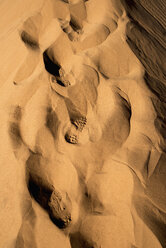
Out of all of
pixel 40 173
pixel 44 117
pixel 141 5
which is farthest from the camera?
pixel 141 5

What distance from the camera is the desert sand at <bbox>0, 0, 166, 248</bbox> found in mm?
1266

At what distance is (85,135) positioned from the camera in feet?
Answer: 4.81

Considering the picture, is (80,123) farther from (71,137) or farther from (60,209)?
(60,209)

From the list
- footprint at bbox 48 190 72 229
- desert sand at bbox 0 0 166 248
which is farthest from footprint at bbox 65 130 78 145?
footprint at bbox 48 190 72 229

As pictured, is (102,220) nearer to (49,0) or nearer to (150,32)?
(150,32)

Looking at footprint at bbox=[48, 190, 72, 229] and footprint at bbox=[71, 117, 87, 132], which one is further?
footprint at bbox=[71, 117, 87, 132]

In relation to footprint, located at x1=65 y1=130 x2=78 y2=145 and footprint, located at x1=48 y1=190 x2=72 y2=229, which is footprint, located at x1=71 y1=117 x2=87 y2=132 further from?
footprint, located at x1=48 y1=190 x2=72 y2=229

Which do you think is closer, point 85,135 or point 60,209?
point 60,209

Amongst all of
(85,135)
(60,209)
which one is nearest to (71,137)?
(85,135)

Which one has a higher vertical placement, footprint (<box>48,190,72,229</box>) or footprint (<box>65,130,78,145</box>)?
footprint (<box>65,130,78,145</box>)

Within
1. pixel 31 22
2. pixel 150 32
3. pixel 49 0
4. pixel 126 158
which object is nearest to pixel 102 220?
pixel 126 158

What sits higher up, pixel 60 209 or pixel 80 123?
pixel 80 123

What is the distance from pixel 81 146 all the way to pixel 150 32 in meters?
1.48

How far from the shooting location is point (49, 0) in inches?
81.2
